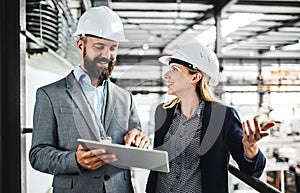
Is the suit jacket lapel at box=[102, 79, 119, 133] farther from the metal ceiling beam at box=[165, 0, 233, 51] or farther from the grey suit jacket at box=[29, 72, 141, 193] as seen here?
→ the metal ceiling beam at box=[165, 0, 233, 51]


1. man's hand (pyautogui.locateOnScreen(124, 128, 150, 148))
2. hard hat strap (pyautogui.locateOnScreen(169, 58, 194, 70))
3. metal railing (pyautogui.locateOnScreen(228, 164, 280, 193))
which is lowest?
metal railing (pyautogui.locateOnScreen(228, 164, 280, 193))

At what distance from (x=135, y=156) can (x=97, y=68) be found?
31 centimetres

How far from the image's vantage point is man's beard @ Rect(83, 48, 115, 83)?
127 centimetres

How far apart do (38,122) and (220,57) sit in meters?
0.63

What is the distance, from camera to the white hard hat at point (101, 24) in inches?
49.3

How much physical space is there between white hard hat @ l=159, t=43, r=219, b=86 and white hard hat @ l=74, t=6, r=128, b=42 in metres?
0.20

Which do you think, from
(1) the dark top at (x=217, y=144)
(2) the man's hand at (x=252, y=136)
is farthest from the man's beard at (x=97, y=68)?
(2) the man's hand at (x=252, y=136)

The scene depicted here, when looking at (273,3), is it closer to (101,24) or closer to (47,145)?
(101,24)

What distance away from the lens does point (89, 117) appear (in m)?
1.27

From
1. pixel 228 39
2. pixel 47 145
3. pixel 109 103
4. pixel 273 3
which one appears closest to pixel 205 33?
pixel 228 39

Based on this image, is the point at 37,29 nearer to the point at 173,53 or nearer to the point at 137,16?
the point at 137,16

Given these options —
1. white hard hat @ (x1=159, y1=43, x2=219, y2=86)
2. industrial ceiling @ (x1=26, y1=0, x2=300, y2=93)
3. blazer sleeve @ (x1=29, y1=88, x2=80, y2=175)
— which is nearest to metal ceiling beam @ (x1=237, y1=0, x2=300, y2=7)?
industrial ceiling @ (x1=26, y1=0, x2=300, y2=93)

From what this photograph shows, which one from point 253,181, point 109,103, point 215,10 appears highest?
point 215,10

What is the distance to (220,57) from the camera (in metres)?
1.32
